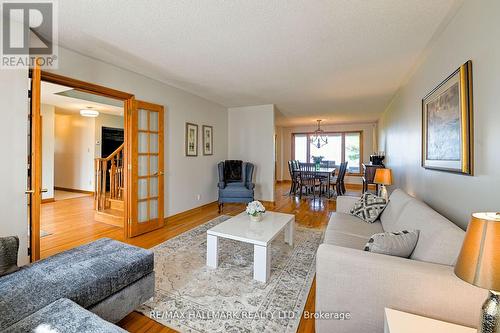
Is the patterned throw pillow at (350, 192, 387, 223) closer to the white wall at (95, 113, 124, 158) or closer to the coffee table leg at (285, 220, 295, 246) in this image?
the coffee table leg at (285, 220, 295, 246)

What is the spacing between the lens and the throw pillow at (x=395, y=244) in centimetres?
150

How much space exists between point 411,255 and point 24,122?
3.54m

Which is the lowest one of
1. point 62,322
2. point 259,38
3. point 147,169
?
point 62,322

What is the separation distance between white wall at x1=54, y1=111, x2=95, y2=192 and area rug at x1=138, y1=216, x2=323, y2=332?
532 cm

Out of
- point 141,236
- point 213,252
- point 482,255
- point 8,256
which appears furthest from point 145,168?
point 482,255

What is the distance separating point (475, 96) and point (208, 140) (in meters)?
4.55

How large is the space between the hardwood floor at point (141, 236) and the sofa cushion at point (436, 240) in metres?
0.96

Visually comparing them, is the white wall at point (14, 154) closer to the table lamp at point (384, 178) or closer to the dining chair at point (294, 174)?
the table lamp at point (384, 178)

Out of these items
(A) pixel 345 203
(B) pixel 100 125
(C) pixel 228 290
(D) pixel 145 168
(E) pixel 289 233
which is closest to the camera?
(C) pixel 228 290

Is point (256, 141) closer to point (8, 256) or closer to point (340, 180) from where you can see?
point (340, 180)

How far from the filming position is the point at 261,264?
2.23 meters

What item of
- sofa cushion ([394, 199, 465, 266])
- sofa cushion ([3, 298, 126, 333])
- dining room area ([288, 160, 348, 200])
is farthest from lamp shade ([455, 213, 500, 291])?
dining room area ([288, 160, 348, 200])

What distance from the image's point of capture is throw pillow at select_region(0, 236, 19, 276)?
1498mm

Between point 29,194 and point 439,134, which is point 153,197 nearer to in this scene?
point 29,194
